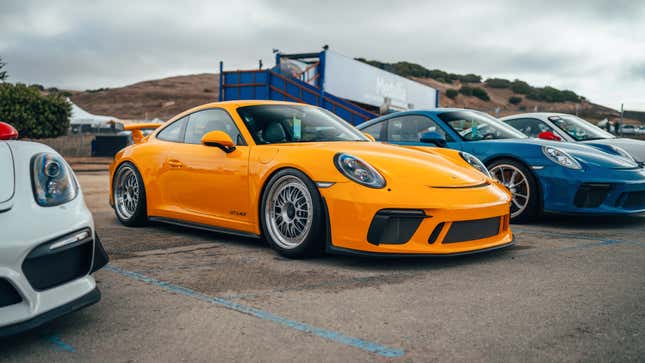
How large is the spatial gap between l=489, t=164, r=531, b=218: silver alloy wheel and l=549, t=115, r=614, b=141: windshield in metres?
2.30

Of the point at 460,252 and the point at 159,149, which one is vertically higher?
the point at 159,149

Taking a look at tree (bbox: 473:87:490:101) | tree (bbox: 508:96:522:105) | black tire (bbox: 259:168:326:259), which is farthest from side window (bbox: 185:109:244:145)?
tree (bbox: 508:96:522:105)

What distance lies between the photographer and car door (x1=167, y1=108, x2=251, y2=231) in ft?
15.0

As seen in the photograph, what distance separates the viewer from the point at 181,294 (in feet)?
10.6

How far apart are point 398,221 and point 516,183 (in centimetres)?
263

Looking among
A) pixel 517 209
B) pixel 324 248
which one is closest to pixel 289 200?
pixel 324 248

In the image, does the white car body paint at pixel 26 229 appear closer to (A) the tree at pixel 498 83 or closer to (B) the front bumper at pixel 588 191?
(B) the front bumper at pixel 588 191

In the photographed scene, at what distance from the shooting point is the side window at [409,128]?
6.61 metres

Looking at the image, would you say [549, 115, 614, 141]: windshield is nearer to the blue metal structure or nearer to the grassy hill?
the blue metal structure

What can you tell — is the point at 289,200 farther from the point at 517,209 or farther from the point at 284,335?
the point at 517,209

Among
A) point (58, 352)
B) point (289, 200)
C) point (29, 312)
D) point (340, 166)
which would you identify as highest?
point (340, 166)

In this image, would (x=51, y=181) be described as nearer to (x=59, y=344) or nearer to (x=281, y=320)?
(x=59, y=344)

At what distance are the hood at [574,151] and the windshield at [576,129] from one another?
1691 millimetres

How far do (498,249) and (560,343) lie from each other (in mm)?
1778
